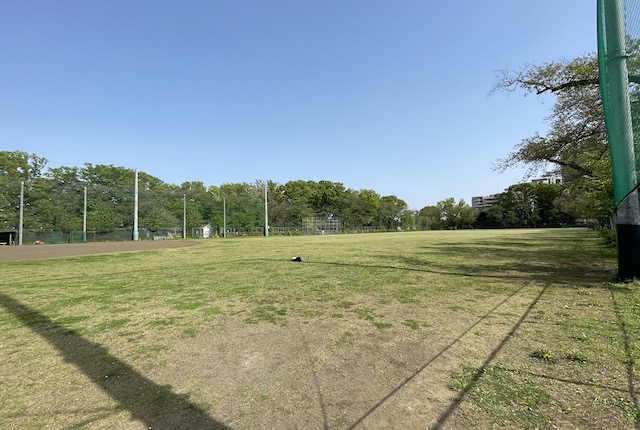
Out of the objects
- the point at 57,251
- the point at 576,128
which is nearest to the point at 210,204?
the point at 57,251

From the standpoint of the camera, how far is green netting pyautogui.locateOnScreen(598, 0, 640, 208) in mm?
→ 5629

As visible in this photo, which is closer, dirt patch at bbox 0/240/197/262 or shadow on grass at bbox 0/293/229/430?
shadow on grass at bbox 0/293/229/430

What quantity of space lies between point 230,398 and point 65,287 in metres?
7.53

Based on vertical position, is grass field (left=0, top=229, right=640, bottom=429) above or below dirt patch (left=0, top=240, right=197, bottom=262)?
below

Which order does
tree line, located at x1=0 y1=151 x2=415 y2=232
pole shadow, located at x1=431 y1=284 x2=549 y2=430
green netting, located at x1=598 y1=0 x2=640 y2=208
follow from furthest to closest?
tree line, located at x1=0 y1=151 x2=415 y2=232 < green netting, located at x1=598 y1=0 x2=640 y2=208 < pole shadow, located at x1=431 y1=284 x2=549 y2=430

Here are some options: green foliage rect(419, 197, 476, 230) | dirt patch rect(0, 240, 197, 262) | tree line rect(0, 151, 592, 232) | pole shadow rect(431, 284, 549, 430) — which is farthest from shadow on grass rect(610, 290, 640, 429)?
green foliage rect(419, 197, 476, 230)

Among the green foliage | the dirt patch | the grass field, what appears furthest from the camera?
the green foliage

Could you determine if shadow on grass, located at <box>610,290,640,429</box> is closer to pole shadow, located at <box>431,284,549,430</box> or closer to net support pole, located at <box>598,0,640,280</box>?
pole shadow, located at <box>431,284,549,430</box>

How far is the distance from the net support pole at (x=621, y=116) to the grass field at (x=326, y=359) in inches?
28.7

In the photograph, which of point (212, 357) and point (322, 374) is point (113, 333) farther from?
point (322, 374)

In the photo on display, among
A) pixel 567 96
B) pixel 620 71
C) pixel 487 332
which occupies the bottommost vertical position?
pixel 487 332

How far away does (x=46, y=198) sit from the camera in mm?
38281

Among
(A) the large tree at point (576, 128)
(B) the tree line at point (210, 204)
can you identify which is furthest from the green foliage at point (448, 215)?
(A) the large tree at point (576, 128)

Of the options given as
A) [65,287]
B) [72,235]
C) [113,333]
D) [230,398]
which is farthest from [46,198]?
[230,398]
